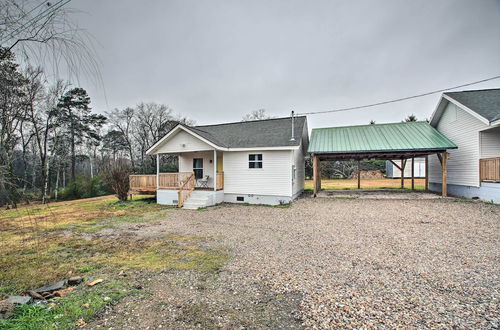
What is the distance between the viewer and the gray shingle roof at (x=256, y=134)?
40.9 feet

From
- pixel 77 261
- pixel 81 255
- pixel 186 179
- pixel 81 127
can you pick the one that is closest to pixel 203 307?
pixel 77 261

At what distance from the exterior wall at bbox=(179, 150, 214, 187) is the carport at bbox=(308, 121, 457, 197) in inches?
250

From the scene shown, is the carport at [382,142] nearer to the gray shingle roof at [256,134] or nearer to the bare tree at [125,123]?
the gray shingle roof at [256,134]

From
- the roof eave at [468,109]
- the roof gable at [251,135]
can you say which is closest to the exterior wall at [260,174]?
the roof gable at [251,135]

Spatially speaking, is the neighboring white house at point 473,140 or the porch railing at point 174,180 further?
the porch railing at point 174,180

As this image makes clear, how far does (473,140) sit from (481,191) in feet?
8.82

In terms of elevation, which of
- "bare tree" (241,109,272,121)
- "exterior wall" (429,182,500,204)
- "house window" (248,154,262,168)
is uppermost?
"bare tree" (241,109,272,121)

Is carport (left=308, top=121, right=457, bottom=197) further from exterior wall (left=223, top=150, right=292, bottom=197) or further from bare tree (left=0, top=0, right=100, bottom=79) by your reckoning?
bare tree (left=0, top=0, right=100, bottom=79)

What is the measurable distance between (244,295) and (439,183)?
57.3 feet

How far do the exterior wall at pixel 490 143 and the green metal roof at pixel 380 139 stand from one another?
42.9 inches

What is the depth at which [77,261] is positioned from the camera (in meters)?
4.95

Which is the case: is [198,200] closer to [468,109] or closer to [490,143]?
[468,109]

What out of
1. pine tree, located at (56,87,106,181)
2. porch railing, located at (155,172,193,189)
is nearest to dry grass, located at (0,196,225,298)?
porch railing, located at (155,172,193,189)

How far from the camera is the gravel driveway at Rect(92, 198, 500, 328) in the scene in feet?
9.60
